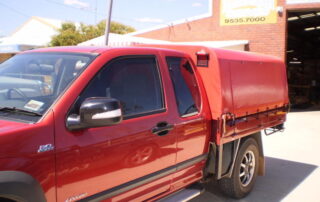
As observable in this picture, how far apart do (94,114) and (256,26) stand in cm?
1585

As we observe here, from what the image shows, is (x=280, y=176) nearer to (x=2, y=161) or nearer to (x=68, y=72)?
(x=68, y=72)

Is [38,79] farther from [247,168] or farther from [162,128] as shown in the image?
[247,168]

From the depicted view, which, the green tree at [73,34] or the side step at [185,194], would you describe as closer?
the side step at [185,194]

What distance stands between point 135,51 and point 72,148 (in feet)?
4.08

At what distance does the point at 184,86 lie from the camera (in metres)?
4.09

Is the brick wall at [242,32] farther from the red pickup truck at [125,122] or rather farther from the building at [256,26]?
the red pickup truck at [125,122]

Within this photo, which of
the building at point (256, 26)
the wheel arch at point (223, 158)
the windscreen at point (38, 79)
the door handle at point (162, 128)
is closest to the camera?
the windscreen at point (38, 79)

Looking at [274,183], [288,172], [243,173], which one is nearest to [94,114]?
[243,173]

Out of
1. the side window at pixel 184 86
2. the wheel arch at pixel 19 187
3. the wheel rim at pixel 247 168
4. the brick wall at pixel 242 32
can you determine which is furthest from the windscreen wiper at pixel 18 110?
the brick wall at pixel 242 32

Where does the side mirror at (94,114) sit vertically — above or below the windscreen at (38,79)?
below

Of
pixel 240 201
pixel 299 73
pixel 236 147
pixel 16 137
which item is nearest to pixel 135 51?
pixel 16 137

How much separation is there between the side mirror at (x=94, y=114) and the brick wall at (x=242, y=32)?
15.2m

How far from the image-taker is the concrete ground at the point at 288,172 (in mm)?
5411

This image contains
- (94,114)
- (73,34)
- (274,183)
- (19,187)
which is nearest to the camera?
(19,187)
